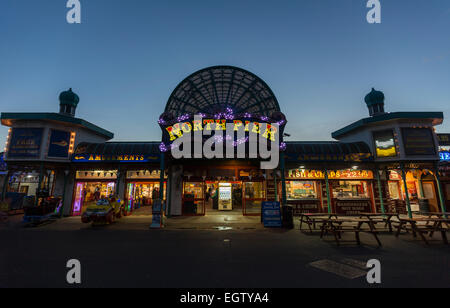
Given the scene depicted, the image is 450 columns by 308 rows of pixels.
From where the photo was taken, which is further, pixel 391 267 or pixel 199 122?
pixel 199 122

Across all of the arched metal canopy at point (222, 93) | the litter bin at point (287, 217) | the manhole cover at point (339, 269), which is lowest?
the manhole cover at point (339, 269)

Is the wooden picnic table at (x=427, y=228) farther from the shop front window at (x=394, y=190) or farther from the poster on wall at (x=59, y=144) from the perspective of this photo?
the poster on wall at (x=59, y=144)

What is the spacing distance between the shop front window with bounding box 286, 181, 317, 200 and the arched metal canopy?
7.04 metres

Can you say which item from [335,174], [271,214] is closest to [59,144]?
[271,214]

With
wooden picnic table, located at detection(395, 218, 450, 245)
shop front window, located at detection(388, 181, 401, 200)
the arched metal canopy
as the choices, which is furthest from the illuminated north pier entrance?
shop front window, located at detection(388, 181, 401, 200)

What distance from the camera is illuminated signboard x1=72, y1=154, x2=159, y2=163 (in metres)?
15.9

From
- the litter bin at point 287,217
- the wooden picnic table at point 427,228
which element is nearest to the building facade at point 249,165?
the litter bin at point 287,217

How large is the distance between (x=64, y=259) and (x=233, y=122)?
10619 mm

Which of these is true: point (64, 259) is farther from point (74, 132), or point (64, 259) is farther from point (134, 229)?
point (74, 132)

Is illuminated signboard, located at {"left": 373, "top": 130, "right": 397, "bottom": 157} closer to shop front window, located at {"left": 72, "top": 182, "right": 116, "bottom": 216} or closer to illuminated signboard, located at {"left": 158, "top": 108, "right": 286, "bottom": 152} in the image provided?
illuminated signboard, located at {"left": 158, "top": 108, "right": 286, "bottom": 152}

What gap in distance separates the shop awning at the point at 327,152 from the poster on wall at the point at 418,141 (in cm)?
272

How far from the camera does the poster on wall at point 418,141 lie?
50.6 feet
